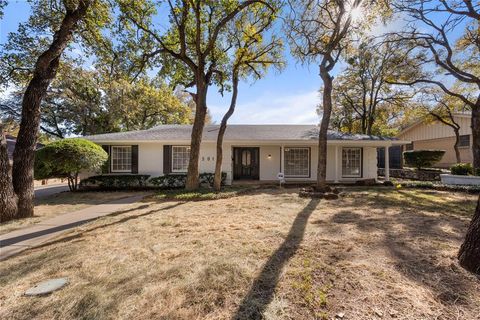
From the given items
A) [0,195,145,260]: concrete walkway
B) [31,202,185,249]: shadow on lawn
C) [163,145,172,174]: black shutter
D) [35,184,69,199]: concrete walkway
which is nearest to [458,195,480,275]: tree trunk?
[31,202,185,249]: shadow on lawn

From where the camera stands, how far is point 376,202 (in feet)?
25.8

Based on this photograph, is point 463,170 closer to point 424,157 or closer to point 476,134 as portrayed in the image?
point 476,134

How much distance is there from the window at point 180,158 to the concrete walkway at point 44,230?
553 centimetres

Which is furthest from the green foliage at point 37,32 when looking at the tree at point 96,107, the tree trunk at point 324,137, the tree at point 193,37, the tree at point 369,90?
the tree at point 369,90

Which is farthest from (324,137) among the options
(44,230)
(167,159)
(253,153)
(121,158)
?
(121,158)

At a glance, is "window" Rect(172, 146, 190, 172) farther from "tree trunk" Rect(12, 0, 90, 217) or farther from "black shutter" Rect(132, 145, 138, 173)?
"tree trunk" Rect(12, 0, 90, 217)

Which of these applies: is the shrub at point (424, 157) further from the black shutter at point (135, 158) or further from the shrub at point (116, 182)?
the black shutter at point (135, 158)

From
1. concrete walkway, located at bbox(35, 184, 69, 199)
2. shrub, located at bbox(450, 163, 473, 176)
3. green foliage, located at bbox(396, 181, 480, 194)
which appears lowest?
concrete walkway, located at bbox(35, 184, 69, 199)

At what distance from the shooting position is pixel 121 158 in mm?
12828

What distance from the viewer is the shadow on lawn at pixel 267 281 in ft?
7.64

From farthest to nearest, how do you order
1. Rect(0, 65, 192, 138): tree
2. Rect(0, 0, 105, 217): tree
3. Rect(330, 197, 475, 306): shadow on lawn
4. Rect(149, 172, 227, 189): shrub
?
Rect(0, 65, 192, 138): tree → Rect(149, 172, 227, 189): shrub → Rect(0, 0, 105, 217): tree → Rect(330, 197, 475, 306): shadow on lawn

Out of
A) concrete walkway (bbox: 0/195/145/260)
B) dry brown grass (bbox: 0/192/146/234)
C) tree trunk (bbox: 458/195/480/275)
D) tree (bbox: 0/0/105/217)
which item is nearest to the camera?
tree trunk (bbox: 458/195/480/275)

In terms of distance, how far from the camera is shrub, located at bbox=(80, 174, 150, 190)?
38.9 feet

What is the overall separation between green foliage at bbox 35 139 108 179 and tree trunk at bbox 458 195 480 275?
38.1 feet
